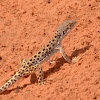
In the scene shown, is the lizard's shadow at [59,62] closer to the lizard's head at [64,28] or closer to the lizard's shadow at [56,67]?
the lizard's shadow at [56,67]

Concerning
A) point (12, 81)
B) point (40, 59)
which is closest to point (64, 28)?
point (40, 59)

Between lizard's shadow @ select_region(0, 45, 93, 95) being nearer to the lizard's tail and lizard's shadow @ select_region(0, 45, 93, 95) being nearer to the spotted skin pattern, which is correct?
the lizard's tail

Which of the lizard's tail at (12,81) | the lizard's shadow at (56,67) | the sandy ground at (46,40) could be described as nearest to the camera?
the sandy ground at (46,40)

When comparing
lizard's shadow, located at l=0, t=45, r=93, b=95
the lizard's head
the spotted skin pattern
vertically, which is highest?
the lizard's head

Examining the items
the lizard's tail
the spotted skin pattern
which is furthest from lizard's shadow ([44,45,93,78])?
the lizard's tail

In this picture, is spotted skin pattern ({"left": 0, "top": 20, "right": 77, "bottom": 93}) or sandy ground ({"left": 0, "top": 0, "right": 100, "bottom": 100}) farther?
spotted skin pattern ({"left": 0, "top": 20, "right": 77, "bottom": 93})

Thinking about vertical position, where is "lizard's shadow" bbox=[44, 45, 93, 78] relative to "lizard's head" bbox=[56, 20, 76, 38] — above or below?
below

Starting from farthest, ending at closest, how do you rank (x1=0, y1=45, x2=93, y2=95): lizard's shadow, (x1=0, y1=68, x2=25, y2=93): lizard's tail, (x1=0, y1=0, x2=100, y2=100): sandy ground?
(x1=0, y1=45, x2=93, y2=95): lizard's shadow
(x1=0, y1=68, x2=25, y2=93): lizard's tail
(x1=0, y1=0, x2=100, y2=100): sandy ground

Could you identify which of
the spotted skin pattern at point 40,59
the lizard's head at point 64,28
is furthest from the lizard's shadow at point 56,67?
the lizard's head at point 64,28

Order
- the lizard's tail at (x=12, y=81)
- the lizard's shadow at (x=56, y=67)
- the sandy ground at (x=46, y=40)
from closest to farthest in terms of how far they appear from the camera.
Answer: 1. the sandy ground at (x=46, y=40)
2. the lizard's tail at (x=12, y=81)
3. the lizard's shadow at (x=56, y=67)

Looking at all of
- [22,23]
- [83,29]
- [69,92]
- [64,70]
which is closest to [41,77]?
[64,70]
